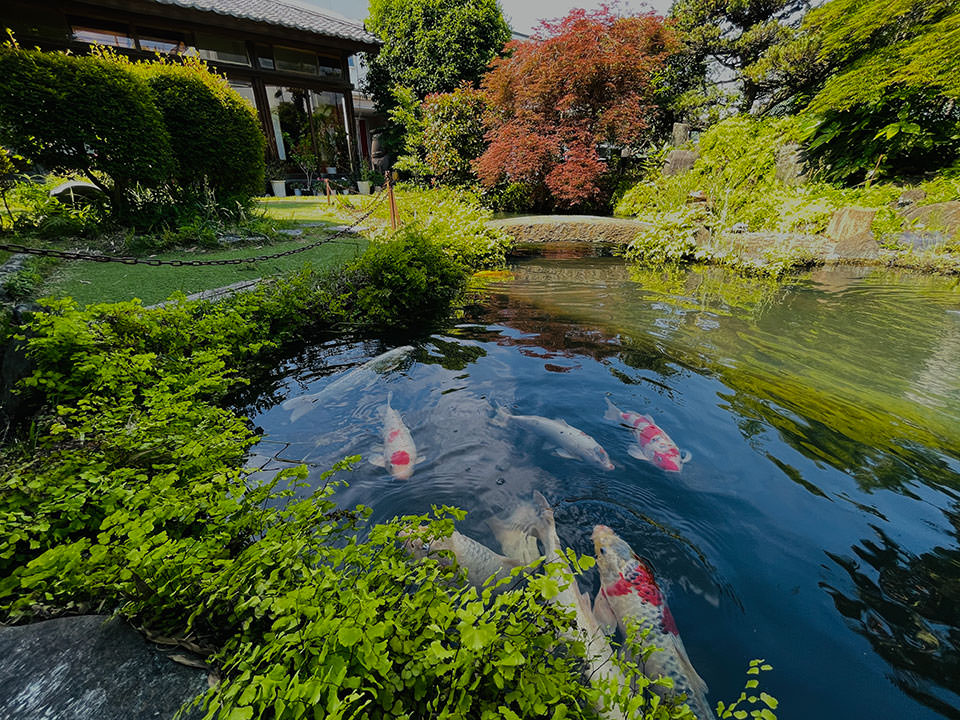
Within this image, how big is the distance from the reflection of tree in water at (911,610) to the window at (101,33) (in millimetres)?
19686

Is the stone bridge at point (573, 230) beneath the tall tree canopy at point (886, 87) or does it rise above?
beneath

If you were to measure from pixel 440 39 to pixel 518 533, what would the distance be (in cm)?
2024

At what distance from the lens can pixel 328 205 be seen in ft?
42.3

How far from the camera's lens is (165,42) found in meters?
13.8

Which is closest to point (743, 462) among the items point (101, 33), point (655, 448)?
point (655, 448)

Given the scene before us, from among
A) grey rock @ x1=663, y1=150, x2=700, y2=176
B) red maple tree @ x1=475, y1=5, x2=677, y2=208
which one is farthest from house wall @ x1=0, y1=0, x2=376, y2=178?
grey rock @ x1=663, y1=150, x2=700, y2=176

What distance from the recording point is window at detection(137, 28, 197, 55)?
1331cm

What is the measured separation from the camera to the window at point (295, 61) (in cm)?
1595

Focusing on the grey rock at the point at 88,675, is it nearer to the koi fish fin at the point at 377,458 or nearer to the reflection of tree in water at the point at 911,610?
the koi fish fin at the point at 377,458

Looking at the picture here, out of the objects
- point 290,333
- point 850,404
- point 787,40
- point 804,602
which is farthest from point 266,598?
point 787,40

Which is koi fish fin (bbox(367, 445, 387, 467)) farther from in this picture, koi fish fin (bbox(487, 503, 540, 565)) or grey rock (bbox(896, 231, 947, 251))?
grey rock (bbox(896, 231, 947, 251))

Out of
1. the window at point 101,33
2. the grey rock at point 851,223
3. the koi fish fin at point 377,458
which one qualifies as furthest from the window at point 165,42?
the grey rock at point 851,223

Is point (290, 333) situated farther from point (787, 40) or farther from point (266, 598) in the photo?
point (787, 40)

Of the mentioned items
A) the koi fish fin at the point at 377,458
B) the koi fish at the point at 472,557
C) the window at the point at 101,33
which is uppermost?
the window at the point at 101,33
